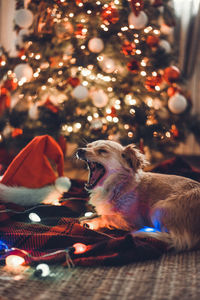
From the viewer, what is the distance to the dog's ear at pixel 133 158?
58.9 inches

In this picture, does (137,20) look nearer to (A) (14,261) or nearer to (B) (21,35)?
(B) (21,35)

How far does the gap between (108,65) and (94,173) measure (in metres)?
0.95

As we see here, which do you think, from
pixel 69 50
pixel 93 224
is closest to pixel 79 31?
pixel 69 50

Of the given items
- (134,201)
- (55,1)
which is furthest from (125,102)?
(134,201)

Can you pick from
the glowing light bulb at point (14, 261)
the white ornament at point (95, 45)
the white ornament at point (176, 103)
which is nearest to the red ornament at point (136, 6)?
the white ornament at point (95, 45)

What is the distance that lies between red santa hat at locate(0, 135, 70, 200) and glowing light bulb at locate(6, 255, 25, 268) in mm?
682

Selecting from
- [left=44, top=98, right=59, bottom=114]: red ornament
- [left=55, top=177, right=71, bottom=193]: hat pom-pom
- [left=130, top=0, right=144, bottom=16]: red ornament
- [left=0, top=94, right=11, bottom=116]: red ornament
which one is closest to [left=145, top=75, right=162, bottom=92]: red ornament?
[left=130, top=0, right=144, bottom=16]: red ornament

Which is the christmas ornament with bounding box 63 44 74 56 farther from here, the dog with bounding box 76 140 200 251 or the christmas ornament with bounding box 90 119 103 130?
the dog with bounding box 76 140 200 251

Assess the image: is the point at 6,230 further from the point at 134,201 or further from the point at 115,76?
the point at 115,76

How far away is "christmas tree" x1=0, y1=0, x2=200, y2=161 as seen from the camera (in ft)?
6.84

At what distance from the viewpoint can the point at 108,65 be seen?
2.23 metres

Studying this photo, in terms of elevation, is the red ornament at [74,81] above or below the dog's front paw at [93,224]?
above

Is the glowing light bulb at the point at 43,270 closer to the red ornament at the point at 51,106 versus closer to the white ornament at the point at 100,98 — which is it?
the white ornament at the point at 100,98

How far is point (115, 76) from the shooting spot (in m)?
2.20
